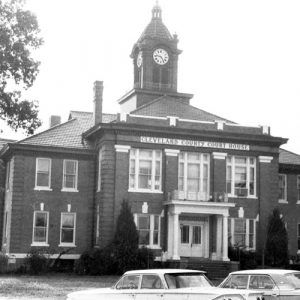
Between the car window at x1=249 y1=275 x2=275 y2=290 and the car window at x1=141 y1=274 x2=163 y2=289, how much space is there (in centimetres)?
262

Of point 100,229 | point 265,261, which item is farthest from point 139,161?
point 265,261

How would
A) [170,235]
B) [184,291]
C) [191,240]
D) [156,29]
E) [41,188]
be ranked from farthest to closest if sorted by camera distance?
[156,29] < [41,188] < [191,240] < [170,235] < [184,291]

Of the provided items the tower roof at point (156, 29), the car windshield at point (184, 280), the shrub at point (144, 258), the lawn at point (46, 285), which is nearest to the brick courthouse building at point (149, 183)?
the shrub at point (144, 258)

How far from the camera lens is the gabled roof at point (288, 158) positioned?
42.2m

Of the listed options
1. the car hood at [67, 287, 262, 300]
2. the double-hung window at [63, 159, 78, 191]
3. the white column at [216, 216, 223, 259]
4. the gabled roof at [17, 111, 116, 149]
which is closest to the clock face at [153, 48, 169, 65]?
the gabled roof at [17, 111, 116, 149]

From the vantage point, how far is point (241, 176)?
37.8 metres

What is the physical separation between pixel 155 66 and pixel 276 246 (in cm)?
1527

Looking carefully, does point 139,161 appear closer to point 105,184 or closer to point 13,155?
point 105,184

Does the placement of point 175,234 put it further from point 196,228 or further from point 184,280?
point 184,280

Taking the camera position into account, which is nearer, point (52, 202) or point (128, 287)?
point (128, 287)

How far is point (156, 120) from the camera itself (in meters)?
36.3

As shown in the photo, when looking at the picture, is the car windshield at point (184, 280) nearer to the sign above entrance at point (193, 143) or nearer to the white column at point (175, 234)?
the white column at point (175, 234)

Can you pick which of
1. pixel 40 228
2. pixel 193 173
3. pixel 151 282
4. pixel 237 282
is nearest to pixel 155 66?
pixel 193 173

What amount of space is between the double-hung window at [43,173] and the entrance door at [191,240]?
27.2ft
